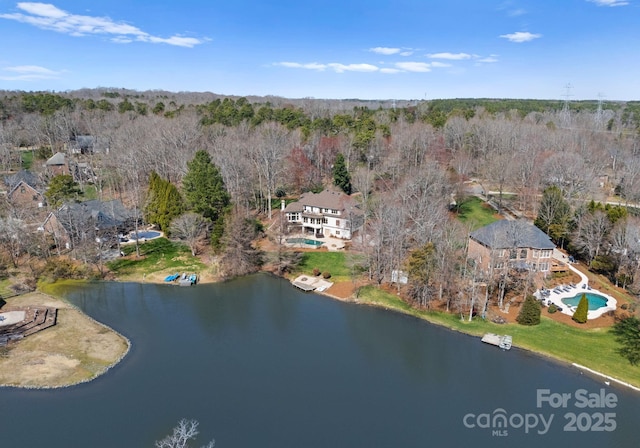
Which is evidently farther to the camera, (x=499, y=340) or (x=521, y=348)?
(x=499, y=340)

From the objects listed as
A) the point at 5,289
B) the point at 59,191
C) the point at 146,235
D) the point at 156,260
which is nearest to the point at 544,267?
the point at 156,260

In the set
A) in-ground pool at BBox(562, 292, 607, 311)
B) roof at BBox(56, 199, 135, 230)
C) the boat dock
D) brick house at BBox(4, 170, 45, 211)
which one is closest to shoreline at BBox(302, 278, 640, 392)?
the boat dock

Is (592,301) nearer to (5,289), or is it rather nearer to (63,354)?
(63,354)

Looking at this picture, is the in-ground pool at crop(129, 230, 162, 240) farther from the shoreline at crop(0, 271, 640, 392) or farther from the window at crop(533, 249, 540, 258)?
the window at crop(533, 249, 540, 258)

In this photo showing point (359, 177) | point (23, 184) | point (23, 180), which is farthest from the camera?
point (23, 180)

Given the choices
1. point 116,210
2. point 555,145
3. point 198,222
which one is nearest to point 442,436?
point 198,222

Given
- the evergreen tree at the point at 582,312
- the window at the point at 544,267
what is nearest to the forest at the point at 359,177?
the window at the point at 544,267

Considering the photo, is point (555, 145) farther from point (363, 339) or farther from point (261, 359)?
point (261, 359)
